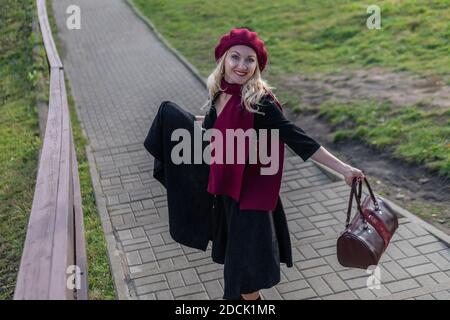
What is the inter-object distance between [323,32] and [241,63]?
968 cm

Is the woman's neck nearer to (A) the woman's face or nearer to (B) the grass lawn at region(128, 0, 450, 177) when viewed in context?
(A) the woman's face

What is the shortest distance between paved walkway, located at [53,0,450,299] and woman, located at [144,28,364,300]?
→ 3.10ft

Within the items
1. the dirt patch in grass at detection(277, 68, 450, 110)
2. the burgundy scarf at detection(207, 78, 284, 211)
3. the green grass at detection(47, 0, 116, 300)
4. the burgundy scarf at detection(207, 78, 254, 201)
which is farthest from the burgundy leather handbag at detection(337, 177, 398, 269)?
the dirt patch in grass at detection(277, 68, 450, 110)

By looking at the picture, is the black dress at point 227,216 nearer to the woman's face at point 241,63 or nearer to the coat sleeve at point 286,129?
the coat sleeve at point 286,129

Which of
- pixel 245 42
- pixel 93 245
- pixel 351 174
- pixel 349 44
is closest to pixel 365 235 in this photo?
pixel 351 174

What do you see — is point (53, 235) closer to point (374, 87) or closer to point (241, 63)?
point (241, 63)

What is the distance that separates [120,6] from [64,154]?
16.7 meters

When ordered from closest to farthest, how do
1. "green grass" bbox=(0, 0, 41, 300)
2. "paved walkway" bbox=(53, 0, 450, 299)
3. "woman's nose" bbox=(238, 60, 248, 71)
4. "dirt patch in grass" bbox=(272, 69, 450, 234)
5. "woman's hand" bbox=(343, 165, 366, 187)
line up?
"woman's hand" bbox=(343, 165, 366, 187) < "woman's nose" bbox=(238, 60, 248, 71) < "paved walkway" bbox=(53, 0, 450, 299) < "green grass" bbox=(0, 0, 41, 300) < "dirt patch in grass" bbox=(272, 69, 450, 234)

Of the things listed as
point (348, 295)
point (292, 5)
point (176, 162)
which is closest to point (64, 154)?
point (176, 162)

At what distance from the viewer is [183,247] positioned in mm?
5895

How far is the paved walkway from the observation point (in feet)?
16.8

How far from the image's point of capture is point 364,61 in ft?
36.6

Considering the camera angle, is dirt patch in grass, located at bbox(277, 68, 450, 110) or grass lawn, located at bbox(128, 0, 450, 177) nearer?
grass lawn, located at bbox(128, 0, 450, 177)

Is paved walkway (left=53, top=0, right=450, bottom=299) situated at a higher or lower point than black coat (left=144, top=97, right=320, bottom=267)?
lower
